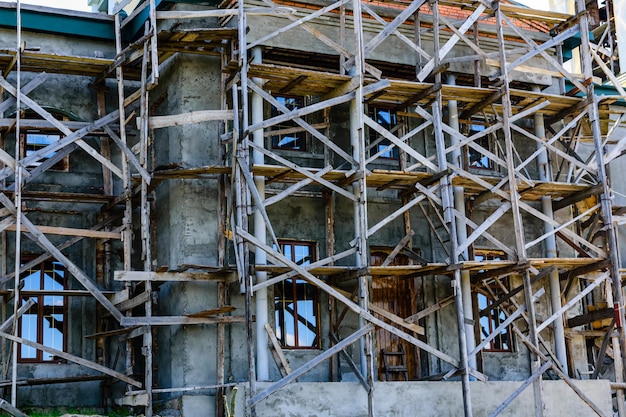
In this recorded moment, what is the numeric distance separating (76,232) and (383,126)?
7139 millimetres

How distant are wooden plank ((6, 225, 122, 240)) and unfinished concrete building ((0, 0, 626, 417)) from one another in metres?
0.03

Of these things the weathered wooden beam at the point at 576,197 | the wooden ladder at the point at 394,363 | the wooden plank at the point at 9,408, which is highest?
the weathered wooden beam at the point at 576,197

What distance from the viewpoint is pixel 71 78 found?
23156 mm

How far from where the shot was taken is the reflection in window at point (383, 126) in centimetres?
2375

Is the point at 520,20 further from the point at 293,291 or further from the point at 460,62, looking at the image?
the point at 293,291

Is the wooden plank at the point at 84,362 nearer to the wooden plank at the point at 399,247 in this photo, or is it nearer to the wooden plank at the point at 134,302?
the wooden plank at the point at 134,302

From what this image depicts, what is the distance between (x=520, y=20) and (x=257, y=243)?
367 inches

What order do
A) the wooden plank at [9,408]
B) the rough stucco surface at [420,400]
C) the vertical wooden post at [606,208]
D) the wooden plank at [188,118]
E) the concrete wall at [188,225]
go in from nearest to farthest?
the wooden plank at [9,408]
the rough stucco surface at [420,400]
the concrete wall at [188,225]
the wooden plank at [188,118]
the vertical wooden post at [606,208]

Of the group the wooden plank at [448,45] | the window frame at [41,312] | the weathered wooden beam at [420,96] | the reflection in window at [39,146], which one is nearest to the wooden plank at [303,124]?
the weathered wooden beam at [420,96]

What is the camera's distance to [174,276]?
20.4 meters

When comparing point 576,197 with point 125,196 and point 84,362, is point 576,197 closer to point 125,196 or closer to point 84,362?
point 125,196

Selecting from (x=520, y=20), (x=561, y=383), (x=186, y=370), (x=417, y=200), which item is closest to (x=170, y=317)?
(x=186, y=370)

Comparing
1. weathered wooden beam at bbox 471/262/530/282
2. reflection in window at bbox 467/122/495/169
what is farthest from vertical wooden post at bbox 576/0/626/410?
reflection in window at bbox 467/122/495/169

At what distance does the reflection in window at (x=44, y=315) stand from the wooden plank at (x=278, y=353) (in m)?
4.63
